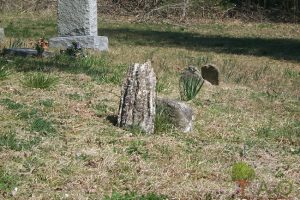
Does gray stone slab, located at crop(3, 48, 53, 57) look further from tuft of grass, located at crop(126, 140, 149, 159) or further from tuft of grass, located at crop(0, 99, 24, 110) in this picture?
tuft of grass, located at crop(126, 140, 149, 159)

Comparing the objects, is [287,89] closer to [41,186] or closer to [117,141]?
[117,141]

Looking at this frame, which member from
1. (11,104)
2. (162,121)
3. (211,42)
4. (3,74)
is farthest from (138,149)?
(211,42)

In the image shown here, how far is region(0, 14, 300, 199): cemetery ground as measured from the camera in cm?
484

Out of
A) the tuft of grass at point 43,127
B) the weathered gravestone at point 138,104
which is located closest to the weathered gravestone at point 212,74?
the weathered gravestone at point 138,104

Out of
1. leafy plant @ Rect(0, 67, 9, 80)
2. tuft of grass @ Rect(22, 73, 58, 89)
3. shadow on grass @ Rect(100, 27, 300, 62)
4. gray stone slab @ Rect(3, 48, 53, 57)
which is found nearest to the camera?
tuft of grass @ Rect(22, 73, 58, 89)

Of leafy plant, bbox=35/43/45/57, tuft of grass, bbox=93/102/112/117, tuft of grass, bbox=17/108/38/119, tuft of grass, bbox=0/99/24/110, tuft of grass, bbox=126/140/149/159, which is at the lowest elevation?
tuft of grass, bbox=126/140/149/159

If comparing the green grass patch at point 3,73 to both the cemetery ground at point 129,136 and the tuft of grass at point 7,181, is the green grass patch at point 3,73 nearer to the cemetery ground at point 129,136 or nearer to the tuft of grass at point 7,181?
the cemetery ground at point 129,136

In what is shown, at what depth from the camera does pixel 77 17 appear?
13.1m

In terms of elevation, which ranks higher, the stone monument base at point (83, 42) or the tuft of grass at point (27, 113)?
the stone monument base at point (83, 42)

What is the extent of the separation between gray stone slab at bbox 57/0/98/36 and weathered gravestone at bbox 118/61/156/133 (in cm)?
685

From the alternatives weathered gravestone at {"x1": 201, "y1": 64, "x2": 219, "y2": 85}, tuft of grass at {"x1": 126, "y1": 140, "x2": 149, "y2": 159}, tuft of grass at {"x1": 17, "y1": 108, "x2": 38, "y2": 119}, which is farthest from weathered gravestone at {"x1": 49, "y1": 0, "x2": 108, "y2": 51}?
tuft of grass at {"x1": 126, "y1": 140, "x2": 149, "y2": 159}

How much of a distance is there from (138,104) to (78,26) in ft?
23.5

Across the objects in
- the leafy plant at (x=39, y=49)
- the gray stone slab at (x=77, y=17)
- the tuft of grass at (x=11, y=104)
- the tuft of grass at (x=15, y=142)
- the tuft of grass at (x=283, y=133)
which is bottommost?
the tuft of grass at (x=283, y=133)

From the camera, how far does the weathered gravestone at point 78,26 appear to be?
12844 mm
